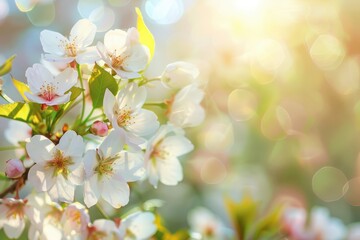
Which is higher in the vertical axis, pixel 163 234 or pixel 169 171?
pixel 169 171

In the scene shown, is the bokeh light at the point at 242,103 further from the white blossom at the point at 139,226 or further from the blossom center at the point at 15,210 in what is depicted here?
the blossom center at the point at 15,210

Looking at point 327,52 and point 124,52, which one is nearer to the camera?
point 124,52

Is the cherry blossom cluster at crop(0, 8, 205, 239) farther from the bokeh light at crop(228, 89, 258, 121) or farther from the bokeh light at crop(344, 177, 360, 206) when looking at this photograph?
the bokeh light at crop(344, 177, 360, 206)

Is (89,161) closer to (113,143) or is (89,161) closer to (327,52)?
(113,143)

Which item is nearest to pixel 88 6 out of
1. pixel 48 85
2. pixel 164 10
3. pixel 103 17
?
pixel 103 17

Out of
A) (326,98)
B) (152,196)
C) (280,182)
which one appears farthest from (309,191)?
(152,196)

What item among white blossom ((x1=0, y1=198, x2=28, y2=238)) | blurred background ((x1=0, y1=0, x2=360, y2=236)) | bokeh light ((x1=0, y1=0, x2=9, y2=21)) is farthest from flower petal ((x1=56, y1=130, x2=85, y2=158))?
bokeh light ((x1=0, y1=0, x2=9, y2=21))
